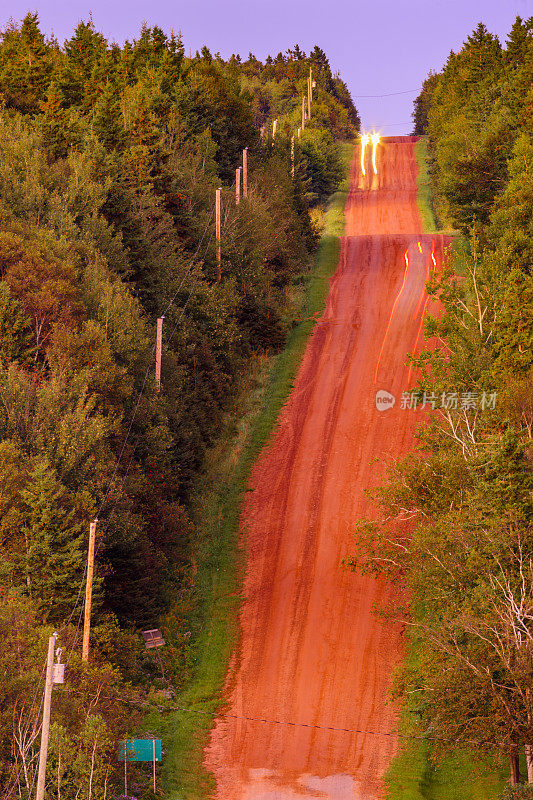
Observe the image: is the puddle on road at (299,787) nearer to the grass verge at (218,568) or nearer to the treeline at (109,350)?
the grass verge at (218,568)

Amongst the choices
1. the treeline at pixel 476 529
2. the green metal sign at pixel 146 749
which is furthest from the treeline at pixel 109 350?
the treeline at pixel 476 529

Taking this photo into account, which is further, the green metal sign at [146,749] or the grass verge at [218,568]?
the grass verge at [218,568]

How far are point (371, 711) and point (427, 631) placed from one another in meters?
7.72

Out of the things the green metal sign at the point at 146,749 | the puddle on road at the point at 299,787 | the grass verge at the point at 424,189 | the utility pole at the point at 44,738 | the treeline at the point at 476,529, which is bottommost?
the puddle on road at the point at 299,787

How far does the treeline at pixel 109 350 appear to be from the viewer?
26609 mm

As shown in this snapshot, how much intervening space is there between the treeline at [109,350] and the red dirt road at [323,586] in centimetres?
279

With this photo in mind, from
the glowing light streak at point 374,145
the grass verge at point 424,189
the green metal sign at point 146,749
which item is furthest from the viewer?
the glowing light streak at point 374,145

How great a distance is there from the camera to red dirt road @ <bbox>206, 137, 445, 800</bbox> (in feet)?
96.2

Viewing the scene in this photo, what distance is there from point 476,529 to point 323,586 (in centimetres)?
1344

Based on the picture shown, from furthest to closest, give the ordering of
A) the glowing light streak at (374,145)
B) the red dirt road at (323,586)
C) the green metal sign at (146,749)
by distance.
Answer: the glowing light streak at (374,145), the red dirt road at (323,586), the green metal sign at (146,749)

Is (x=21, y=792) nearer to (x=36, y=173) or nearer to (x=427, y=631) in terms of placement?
(x=427, y=631)

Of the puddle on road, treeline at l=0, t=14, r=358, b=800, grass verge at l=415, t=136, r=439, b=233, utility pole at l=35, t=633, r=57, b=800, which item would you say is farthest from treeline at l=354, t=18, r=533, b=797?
grass verge at l=415, t=136, r=439, b=233

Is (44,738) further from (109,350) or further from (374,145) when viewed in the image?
(374,145)

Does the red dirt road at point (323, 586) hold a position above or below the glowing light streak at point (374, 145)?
below
